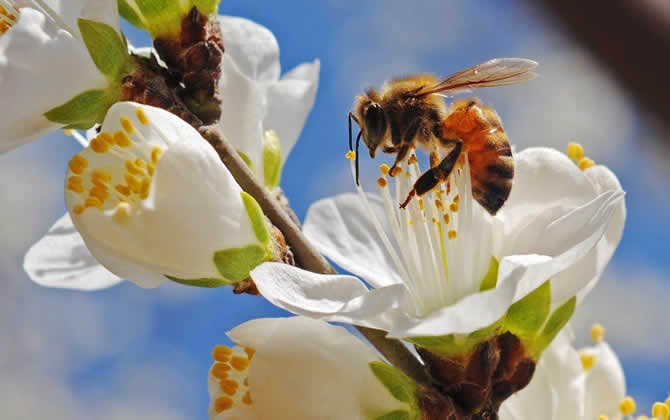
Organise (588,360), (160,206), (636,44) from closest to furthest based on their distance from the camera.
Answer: (160,206) < (588,360) < (636,44)

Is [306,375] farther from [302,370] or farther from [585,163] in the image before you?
[585,163]

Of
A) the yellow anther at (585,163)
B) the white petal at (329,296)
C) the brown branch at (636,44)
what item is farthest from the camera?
the brown branch at (636,44)

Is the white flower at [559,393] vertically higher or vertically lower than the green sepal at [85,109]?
lower

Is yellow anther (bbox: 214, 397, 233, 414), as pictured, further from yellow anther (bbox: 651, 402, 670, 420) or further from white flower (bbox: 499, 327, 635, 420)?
yellow anther (bbox: 651, 402, 670, 420)

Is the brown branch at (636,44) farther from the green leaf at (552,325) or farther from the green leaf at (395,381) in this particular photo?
the green leaf at (395,381)

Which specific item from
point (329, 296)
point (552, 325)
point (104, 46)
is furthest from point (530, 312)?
point (104, 46)

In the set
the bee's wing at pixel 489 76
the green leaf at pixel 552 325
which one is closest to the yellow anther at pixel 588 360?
the green leaf at pixel 552 325

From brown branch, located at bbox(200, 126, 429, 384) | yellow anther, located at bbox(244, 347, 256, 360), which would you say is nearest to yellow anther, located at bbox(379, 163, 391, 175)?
brown branch, located at bbox(200, 126, 429, 384)
